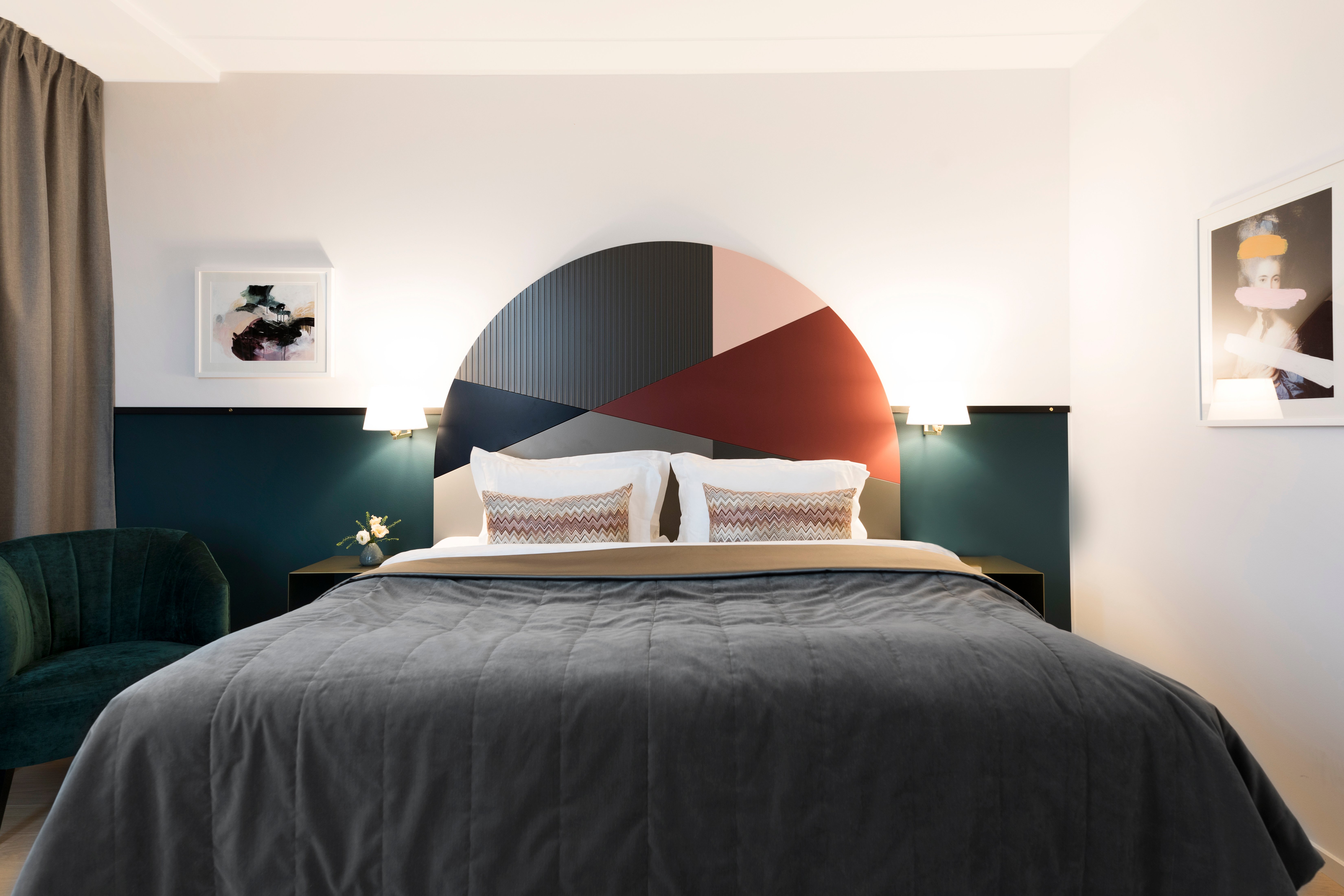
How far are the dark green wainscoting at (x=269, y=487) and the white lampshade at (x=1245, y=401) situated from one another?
3002 mm

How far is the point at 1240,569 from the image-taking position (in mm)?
2299

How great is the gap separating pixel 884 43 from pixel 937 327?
1.22 meters

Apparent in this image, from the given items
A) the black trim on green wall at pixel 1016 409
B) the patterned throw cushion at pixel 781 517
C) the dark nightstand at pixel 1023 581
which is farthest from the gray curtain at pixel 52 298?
the dark nightstand at pixel 1023 581

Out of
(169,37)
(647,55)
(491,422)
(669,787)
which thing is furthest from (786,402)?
(169,37)

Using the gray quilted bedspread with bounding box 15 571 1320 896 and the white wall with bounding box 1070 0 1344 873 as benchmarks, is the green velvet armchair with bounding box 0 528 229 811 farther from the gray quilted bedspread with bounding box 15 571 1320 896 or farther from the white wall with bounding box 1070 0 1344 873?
the white wall with bounding box 1070 0 1344 873

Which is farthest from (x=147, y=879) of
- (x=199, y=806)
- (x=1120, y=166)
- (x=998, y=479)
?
(x=1120, y=166)

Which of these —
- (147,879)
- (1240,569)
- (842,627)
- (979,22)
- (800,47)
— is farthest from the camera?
(800,47)

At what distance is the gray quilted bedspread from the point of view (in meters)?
1.22

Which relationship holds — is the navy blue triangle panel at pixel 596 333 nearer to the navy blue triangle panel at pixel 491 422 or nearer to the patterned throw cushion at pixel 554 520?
the navy blue triangle panel at pixel 491 422

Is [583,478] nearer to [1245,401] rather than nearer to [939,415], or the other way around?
[939,415]

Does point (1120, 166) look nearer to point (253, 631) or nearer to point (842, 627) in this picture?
point (842, 627)

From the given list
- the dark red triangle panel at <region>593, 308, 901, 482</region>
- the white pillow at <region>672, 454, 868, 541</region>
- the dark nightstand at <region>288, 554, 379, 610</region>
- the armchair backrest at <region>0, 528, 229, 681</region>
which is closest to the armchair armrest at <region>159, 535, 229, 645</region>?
the armchair backrest at <region>0, 528, 229, 681</region>

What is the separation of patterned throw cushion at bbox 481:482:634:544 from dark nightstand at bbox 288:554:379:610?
560mm

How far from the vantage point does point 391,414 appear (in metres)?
3.08
